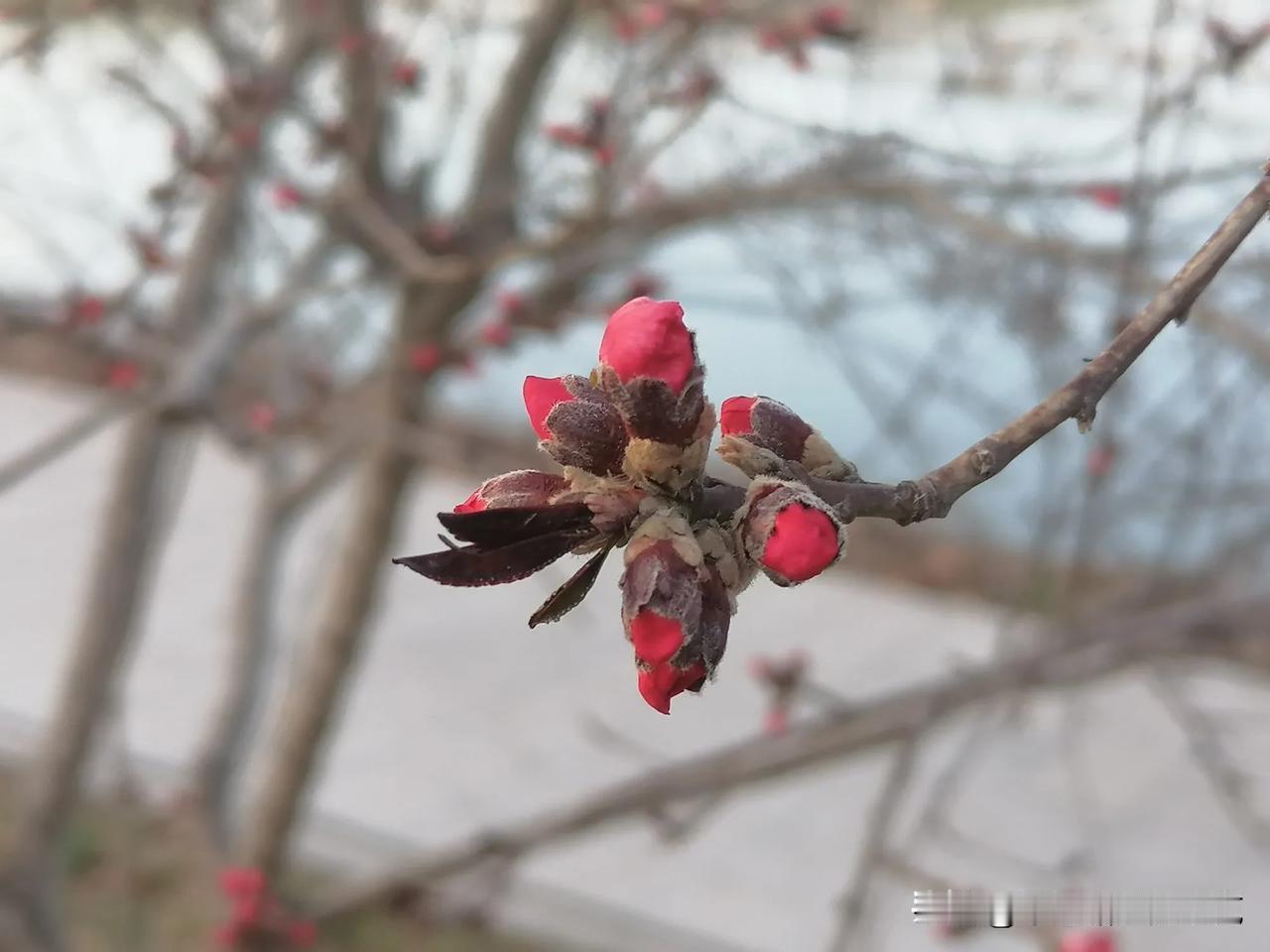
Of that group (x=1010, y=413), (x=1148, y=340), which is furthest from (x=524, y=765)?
(x=1148, y=340)

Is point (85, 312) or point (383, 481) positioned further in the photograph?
point (383, 481)

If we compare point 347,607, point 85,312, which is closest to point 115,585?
point 347,607

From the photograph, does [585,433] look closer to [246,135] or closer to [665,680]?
[665,680]

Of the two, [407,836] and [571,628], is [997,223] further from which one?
[571,628]

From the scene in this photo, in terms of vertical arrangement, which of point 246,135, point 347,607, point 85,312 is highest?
point 246,135

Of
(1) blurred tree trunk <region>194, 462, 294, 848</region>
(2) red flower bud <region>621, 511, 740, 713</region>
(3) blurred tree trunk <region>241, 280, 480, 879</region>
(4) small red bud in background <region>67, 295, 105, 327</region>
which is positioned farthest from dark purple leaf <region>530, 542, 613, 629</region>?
(1) blurred tree trunk <region>194, 462, 294, 848</region>

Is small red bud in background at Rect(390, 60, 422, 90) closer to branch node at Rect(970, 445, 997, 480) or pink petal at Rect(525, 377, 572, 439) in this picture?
pink petal at Rect(525, 377, 572, 439)
